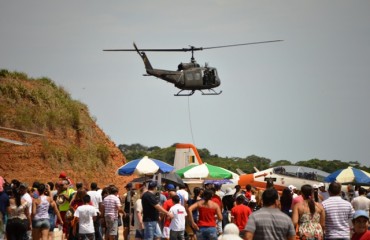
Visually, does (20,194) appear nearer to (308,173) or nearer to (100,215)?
(100,215)

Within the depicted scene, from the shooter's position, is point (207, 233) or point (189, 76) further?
point (189, 76)

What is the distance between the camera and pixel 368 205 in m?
20.2

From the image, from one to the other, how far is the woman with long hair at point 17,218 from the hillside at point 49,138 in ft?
87.5

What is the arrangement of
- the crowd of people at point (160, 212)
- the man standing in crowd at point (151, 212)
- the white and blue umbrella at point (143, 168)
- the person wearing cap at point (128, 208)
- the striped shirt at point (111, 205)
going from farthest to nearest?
the white and blue umbrella at point (143, 168)
the person wearing cap at point (128, 208)
the striped shirt at point (111, 205)
the man standing in crowd at point (151, 212)
the crowd of people at point (160, 212)

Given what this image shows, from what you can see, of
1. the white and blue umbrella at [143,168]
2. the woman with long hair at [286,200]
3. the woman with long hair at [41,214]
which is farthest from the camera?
the white and blue umbrella at [143,168]

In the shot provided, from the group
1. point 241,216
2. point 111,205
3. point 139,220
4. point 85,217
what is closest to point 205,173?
point 111,205

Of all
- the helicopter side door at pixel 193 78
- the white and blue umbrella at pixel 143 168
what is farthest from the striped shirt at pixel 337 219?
the helicopter side door at pixel 193 78

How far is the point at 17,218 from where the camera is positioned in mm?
18953

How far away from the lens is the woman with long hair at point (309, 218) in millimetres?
14906

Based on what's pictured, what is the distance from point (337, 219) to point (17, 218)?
734 centimetres

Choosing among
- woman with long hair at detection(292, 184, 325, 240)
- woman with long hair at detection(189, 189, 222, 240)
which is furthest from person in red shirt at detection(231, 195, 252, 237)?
woman with long hair at detection(292, 184, 325, 240)

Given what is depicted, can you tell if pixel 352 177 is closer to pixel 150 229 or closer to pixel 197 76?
pixel 197 76

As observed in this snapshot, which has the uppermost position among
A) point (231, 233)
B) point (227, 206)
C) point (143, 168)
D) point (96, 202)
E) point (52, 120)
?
point (52, 120)

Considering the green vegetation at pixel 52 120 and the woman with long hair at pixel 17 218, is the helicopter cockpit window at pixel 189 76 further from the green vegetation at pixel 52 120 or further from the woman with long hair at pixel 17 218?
the woman with long hair at pixel 17 218
